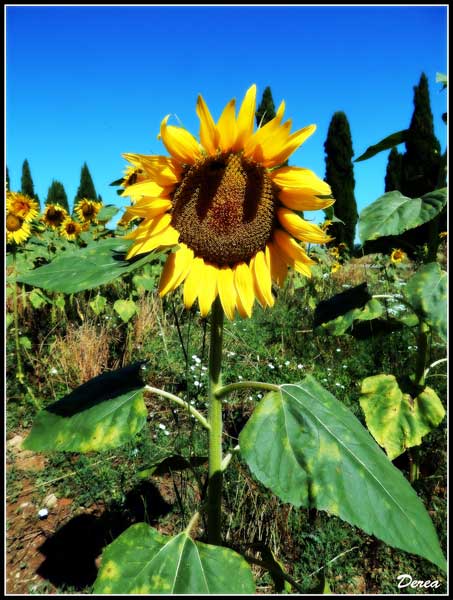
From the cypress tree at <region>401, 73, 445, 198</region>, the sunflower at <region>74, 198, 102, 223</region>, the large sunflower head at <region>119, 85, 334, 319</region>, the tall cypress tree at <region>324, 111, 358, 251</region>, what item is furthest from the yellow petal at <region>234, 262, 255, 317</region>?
the tall cypress tree at <region>324, 111, 358, 251</region>

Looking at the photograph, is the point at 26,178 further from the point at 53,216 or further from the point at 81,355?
the point at 81,355

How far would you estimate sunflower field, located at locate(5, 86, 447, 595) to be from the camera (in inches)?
37.7

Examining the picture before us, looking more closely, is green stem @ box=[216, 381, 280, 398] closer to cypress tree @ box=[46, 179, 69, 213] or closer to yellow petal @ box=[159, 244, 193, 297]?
yellow petal @ box=[159, 244, 193, 297]

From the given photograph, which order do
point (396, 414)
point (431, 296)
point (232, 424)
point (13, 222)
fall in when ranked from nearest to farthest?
point (431, 296) → point (396, 414) → point (232, 424) → point (13, 222)

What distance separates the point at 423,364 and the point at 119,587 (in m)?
1.52

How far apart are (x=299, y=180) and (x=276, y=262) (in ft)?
0.75

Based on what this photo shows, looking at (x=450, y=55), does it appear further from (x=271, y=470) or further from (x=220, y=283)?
(x=271, y=470)

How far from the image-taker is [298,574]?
1751 mm

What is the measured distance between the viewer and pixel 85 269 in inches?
37.0

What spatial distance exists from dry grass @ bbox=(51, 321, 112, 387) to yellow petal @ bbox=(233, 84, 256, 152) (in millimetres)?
2616

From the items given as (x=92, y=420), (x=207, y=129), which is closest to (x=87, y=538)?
(x=92, y=420)

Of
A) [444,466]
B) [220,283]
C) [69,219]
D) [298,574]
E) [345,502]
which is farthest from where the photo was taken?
[69,219]

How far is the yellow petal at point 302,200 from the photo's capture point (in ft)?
3.45

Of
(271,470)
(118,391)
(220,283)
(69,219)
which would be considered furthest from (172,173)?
(69,219)
